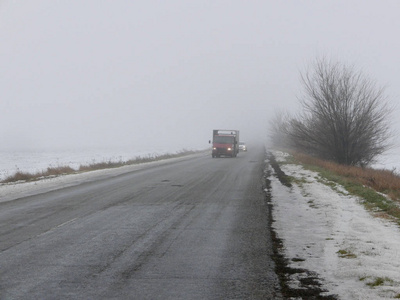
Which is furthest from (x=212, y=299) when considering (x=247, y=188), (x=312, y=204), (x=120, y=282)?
(x=247, y=188)

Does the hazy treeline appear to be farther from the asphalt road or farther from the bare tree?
Answer: the asphalt road

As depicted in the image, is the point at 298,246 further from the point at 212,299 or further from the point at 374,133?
the point at 374,133

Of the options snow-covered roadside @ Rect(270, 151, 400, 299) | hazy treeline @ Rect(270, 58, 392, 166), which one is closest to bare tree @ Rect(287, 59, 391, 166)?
hazy treeline @ Rect(270, 58, 392, 166)

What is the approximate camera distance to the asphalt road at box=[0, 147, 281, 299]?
15.0 feet

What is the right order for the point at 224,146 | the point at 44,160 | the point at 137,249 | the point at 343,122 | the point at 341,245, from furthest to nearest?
the point at 44,160
the point at 224,146
the point at 343,122
the point at 341,245
the point at 137,249

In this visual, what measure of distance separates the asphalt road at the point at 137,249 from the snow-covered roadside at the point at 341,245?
0.53 metres

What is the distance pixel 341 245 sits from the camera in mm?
6484

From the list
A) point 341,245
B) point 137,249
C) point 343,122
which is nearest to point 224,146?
point 343,122

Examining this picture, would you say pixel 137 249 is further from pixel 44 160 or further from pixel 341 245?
pixel 44 160

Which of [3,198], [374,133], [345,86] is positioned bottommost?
[3,198]

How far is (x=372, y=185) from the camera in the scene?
1557cm

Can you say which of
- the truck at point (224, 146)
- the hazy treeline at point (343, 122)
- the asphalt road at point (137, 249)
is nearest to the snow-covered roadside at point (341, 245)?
the asphalt road at point (137, 249)

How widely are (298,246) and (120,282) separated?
10.3ft

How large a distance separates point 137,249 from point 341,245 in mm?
3399
